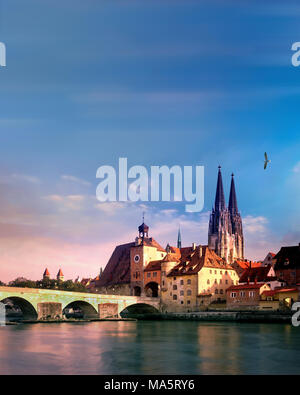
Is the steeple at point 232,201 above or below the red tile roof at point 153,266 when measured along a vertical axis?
above

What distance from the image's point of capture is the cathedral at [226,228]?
128250 mm

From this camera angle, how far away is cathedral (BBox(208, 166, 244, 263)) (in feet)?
421

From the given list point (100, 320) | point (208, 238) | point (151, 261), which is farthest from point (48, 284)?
point (208, 238)

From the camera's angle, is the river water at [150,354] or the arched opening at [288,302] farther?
the arched opening at [288,302]

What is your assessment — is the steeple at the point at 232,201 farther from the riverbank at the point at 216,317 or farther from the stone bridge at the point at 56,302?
the riverbank at the point at 216,317

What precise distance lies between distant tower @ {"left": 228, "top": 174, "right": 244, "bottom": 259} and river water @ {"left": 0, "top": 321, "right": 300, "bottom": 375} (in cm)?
9418

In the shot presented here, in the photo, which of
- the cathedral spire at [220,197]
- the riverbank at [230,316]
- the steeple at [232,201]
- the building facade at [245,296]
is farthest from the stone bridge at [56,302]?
the steeple at [232,201]

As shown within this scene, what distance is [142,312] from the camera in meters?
86.4

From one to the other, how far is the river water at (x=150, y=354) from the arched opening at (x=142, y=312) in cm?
3754
